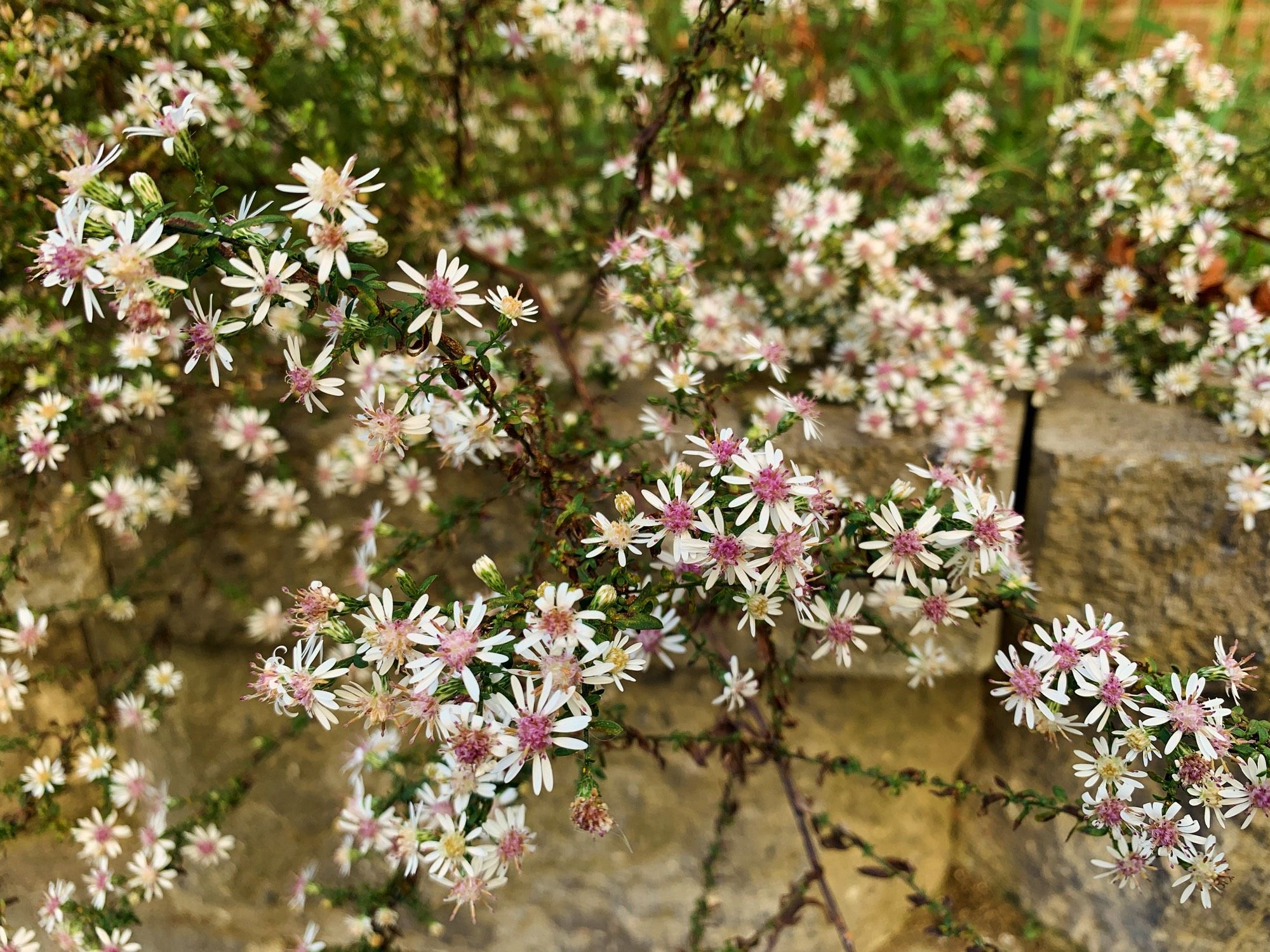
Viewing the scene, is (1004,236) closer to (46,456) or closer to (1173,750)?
(1173,750)

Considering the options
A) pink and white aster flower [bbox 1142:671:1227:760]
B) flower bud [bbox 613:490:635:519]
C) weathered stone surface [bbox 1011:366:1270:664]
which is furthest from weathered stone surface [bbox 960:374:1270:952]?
flower bud [bbox 613:490:635:519]

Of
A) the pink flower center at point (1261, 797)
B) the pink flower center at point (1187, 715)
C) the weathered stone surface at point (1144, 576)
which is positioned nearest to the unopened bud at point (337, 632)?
the pink flower center at point (1187, 715)

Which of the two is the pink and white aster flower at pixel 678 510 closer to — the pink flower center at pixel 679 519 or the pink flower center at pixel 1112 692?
the pink flower center at pixel 679 519

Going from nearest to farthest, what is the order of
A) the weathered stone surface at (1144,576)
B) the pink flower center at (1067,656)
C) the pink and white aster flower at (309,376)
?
the pink and white aster flower at (309,376), the pink flower center at (1067,656), the weathered stone surface at (1144,576)

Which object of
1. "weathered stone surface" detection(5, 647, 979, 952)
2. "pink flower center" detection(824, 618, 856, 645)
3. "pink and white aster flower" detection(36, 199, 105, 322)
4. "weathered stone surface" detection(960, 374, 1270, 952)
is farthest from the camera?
"weathered stone surface" detection(5, 647, 979, 952)

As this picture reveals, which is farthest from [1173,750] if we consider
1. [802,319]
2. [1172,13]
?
[1172,13]

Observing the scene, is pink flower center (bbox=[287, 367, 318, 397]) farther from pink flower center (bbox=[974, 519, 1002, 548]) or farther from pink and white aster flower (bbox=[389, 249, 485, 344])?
pink flower center (bbox=[974, 519, 1002, 548])
